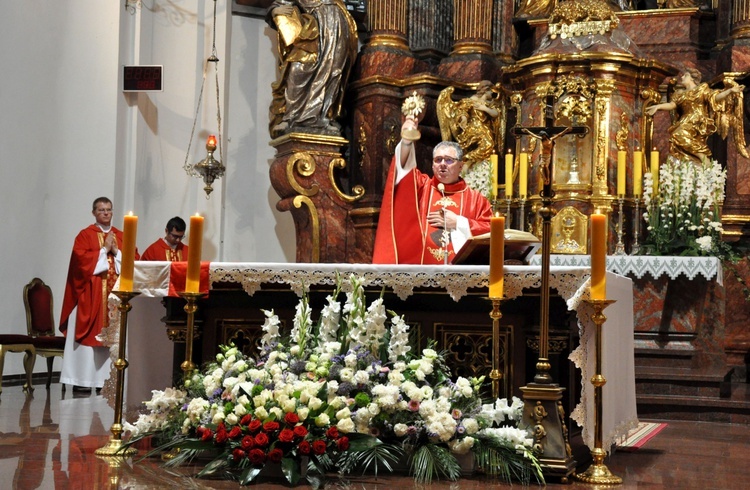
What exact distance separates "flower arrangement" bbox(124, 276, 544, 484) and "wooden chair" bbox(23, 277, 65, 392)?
528cm

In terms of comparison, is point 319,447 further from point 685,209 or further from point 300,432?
point 685,209

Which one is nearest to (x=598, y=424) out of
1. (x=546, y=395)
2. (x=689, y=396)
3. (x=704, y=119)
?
(x=546, y=395)

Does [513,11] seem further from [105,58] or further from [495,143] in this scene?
[105,58]

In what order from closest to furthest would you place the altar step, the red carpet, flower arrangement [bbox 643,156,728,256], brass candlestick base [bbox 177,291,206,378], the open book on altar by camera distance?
brass candlestick base [bbox 177,291,206,378], the open book on altar, the red carpet, the altar step, flower arrangement [bbox 643,156,728,256]

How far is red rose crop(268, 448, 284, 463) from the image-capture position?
4.93m

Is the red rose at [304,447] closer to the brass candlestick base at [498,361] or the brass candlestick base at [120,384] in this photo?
→ the brass candlestick base at [498,361]

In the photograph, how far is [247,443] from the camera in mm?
4965

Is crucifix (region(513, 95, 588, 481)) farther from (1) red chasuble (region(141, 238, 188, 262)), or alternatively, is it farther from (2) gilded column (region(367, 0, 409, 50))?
(2) gilded column (region(367, 0, 409, 50))

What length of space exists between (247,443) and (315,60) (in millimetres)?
6682

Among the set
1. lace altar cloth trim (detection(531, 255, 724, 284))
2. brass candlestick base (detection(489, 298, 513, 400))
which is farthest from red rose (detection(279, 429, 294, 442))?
lace altar cloth trim (detection(531, 255, 724, 284))

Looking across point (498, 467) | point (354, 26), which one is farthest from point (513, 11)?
point (498, 467)

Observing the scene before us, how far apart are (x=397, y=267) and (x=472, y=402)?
81 cm

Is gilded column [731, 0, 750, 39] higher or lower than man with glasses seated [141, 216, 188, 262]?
higher

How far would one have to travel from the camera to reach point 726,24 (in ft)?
34.8
